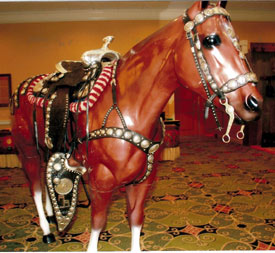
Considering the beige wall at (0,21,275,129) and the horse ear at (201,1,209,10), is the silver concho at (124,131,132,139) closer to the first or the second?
the horse ear at (201,1,209,10)

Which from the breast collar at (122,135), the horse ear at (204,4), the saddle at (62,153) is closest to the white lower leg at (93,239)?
the saddle at (62,153)

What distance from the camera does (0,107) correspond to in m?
5.45

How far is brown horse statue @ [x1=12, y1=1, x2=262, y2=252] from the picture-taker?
862 mm

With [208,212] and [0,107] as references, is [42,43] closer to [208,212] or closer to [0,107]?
[0,107]

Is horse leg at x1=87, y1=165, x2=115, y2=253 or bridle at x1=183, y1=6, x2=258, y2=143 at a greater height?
bridle at x1=183, y1=6, x2=258, y2=143

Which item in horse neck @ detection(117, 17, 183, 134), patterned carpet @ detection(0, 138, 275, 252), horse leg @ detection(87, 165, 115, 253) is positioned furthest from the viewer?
patterned carpet @ detection(0, 138, 275, 252)

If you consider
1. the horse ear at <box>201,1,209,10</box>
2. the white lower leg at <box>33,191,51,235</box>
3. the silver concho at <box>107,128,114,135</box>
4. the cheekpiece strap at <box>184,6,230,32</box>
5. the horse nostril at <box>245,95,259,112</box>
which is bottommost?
the white lower leg at <box>33,191,51,235</box>

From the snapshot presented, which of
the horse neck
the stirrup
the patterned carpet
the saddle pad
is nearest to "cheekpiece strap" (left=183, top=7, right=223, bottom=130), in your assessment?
the horse neck

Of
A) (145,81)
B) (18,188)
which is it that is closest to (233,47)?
(145,81)

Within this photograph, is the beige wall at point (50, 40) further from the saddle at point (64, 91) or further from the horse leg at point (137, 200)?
the horse leg at point (137, 200)

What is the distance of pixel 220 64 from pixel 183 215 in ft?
5.98

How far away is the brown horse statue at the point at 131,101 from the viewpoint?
862mm

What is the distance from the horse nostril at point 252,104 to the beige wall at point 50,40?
16.1 feet

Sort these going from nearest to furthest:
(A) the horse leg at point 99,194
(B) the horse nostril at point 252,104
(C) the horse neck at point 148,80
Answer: (B) the horse nostril at point 252,104 → (C) the horse neck at point 148,80 → (A) the horse leg at point 99,194
